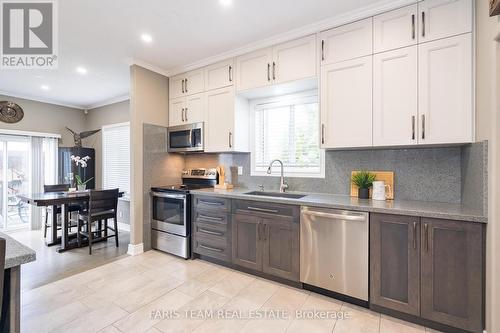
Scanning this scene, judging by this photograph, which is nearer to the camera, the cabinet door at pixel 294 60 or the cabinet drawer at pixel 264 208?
the cabinet drawer at pixel 264 208

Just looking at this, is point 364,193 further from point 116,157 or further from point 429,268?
point 116,157

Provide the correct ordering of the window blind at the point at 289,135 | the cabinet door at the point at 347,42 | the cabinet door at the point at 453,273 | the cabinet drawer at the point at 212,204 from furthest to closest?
1. the window blind at the point at 289,135
2. the cabinet drawer at the point at 212,204
3. the cabinet door at the point at 347,42
4. the cabinet door at the point at 453,273

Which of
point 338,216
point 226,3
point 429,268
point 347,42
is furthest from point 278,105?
point 429,268

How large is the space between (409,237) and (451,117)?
1029 mm

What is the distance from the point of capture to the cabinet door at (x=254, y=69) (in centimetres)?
282

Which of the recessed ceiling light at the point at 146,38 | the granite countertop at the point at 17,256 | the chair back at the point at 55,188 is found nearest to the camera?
the granite countertop at the point at 17,256

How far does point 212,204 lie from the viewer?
295cm

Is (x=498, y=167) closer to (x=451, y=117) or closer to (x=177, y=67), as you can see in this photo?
(x=451, y=117)

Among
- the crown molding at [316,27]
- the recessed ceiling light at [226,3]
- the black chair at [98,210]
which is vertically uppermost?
the recessed ceiling light at [226,3]

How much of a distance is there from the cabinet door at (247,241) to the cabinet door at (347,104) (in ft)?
3.77

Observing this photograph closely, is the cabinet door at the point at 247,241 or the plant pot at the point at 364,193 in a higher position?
the plant pot at the point at 364,193

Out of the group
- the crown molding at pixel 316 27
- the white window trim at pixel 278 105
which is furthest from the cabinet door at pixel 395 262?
the crown molding at pixel 316 27

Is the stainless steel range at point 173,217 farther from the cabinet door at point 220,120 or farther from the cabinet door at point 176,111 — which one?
the cabinet door at point 176,111

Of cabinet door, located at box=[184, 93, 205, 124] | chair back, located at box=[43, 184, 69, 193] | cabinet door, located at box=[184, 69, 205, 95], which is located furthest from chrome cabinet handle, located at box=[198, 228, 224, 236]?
chair back, located at box=[43, 184, 69, 193]
